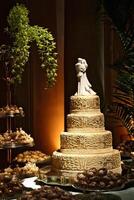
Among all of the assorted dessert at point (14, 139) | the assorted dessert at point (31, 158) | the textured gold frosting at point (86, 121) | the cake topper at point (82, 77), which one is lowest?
the assorted dessert at point (31, 158)

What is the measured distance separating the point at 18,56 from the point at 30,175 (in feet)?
3.02

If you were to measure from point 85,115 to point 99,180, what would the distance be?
0.65 metres

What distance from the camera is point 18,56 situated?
3.73 m

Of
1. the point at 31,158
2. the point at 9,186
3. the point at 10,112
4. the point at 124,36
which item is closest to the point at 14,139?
the point at 10,112

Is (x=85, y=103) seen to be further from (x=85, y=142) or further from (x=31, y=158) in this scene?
(x=31, y=158)

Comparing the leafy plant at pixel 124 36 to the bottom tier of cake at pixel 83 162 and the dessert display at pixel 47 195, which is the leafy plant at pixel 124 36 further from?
the dessert display at pixel 47 195

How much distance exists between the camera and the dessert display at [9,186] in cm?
278

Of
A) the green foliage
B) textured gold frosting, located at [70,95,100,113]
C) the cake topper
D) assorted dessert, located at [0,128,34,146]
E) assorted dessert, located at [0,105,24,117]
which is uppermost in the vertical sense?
the green foliage

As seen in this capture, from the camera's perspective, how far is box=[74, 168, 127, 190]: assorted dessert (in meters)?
2.99

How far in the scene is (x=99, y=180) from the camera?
3.05m

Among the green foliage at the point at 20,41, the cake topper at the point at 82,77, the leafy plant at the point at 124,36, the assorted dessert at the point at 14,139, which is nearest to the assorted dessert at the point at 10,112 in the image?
the assorted dessert at the point at 14,139

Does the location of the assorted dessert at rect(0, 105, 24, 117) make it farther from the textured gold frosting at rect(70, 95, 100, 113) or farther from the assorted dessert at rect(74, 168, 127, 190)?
the assorted dessert at rect(74, 168, 127, 190)

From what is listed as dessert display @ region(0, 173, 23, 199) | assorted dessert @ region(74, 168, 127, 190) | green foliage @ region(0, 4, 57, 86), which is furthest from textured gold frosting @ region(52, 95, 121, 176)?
dessert display @ region(0, 173, 23, 199)

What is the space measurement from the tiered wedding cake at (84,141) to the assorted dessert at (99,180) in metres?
0.26
